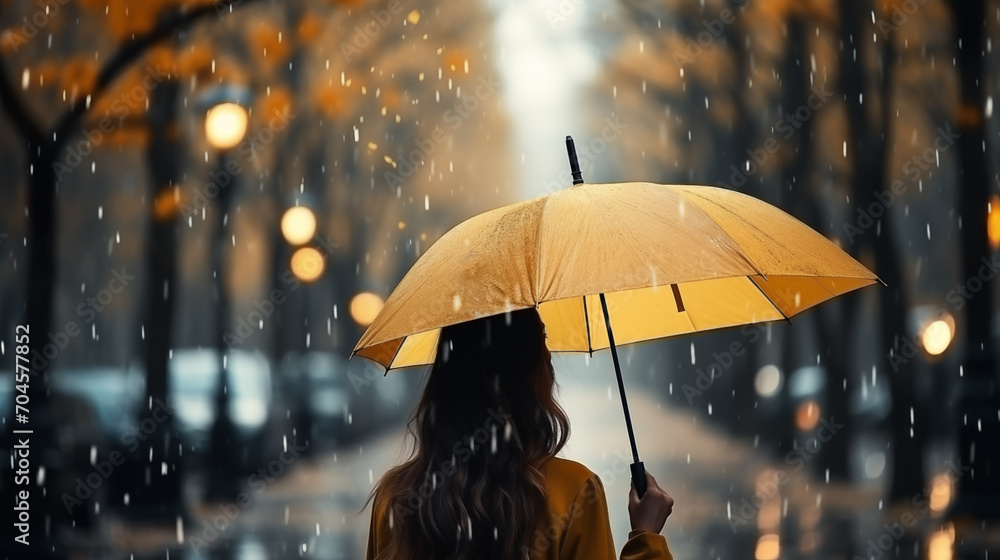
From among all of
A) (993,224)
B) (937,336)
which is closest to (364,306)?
(937,336)

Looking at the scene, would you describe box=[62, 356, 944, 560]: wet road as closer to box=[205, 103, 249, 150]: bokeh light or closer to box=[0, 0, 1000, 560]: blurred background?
box=[0, 0, 1000, 560]: blurred background

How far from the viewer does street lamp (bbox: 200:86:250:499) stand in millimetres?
11492

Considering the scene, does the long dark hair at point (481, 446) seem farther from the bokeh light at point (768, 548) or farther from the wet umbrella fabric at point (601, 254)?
the bokeh light at point (768, 548)

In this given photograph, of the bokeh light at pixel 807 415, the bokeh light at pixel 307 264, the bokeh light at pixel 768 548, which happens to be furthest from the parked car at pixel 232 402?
the bokeh light at pixel 807 415

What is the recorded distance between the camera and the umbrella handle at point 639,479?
2615 mm

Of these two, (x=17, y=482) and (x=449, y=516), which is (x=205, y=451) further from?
(x=449, y=516)

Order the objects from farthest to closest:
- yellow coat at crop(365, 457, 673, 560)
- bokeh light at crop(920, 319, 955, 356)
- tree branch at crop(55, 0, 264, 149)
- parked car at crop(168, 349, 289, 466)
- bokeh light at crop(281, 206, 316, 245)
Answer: bokeh light at crop(281, 206, 316, 245) < parked car at crop(168, 349, 289, 466) < bokeh light at crop(920, 319, 955, 356) < tree branch at crop(55, 0, 264, 149) < yellow coat at crop(365, 457, 673, 560)

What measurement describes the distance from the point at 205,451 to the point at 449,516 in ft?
36.5

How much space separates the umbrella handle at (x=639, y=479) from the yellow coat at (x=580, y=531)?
0.11 meters

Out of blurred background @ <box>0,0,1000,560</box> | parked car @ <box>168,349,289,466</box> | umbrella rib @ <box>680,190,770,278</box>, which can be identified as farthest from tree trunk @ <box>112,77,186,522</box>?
umbrella rib @ <box>680,190,770,278</box>

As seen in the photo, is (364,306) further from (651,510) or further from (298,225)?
(651,510)

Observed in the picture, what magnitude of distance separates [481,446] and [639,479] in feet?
1.33

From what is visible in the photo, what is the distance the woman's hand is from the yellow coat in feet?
0.10

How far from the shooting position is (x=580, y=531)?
2480 mm
